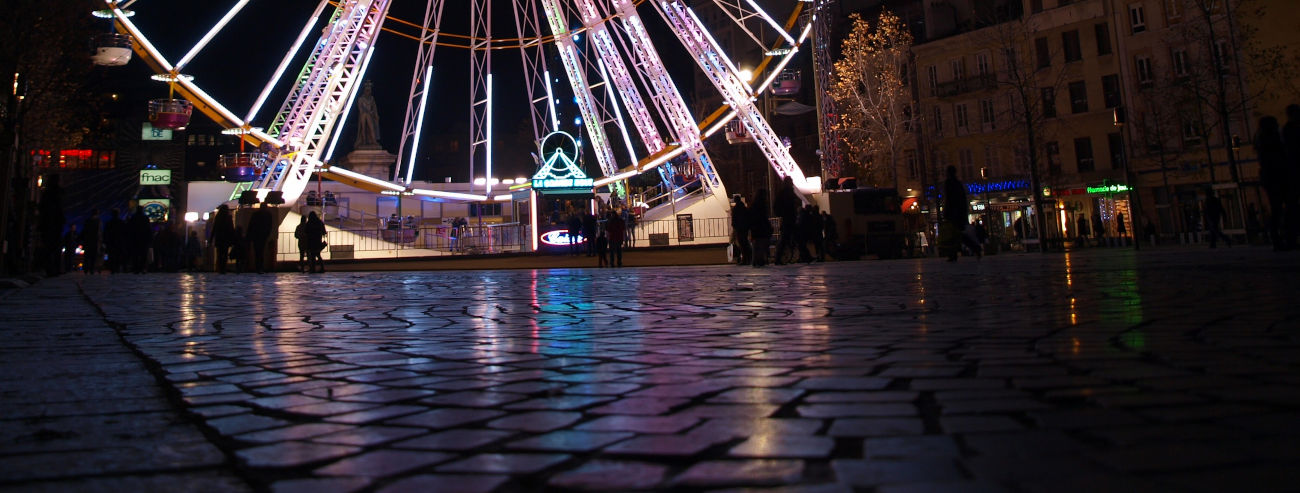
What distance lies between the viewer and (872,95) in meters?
34.7

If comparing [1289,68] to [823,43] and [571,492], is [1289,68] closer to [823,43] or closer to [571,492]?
[823,43]

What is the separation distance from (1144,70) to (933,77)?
9.51 metres

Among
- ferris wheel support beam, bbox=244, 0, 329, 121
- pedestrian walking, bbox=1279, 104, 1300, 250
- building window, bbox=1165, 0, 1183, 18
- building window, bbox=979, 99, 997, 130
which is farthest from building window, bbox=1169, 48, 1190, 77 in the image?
ferris wheel support beam, bbox=244, 0, 329, 121

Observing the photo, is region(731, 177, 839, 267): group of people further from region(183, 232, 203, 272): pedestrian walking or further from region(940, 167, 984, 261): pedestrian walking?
region(183, 232, 203, 272): pedestrian walking

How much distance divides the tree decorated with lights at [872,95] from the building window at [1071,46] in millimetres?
7303

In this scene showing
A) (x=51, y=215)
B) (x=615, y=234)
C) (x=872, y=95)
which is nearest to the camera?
(x=51, y=215)

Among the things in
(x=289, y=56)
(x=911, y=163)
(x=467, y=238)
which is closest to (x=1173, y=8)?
(x=911, y=163)

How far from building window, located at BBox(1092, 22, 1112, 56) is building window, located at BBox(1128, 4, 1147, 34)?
1020 millimetres

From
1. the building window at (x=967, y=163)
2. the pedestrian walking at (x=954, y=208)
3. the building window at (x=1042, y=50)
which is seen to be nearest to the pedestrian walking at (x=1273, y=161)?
the pedestrian walking at (x=954, y=208)

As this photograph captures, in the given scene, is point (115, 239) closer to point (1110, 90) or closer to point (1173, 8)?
point (1110, 90)

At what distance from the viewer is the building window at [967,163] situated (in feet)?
131

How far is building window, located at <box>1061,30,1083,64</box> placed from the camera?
3644 centimetres

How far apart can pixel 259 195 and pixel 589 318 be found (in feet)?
72.7

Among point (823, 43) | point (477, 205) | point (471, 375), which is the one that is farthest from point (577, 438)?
point (477, 205)
